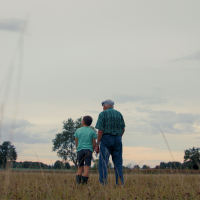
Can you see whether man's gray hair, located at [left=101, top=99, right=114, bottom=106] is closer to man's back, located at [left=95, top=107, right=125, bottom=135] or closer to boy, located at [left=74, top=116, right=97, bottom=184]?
man's back, located at [left=95, top=107, right=125, bottom=135]

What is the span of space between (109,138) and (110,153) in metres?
0.40

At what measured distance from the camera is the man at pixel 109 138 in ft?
17.2

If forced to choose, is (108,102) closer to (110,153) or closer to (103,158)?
(110,153)

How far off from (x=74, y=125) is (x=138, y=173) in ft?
150

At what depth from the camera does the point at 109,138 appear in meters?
5.30

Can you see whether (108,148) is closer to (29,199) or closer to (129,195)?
(129,195)

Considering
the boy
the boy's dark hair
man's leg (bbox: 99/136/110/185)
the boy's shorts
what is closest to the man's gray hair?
the boy's dark hair

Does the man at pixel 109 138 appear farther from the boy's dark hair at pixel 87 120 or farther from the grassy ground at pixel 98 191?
the boy's dark hair at pixel 87 120

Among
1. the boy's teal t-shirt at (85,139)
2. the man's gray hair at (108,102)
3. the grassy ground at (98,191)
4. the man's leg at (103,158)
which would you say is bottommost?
the grassy ground at (98,191)

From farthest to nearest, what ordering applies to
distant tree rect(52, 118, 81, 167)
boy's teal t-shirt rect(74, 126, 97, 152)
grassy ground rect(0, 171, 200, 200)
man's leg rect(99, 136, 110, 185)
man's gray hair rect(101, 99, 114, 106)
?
1. distant tree rect(52, 118, 81, 167)
2. man's gray hair rect(101, 99, 114, 106)
3. boy's teal t-shirt rect(74, 126, 97, 152)
4. man's leg rect(99, 136, 110, 185)
5. grassy ground rect(0, 171, 200, 200)

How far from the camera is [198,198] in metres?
3.39

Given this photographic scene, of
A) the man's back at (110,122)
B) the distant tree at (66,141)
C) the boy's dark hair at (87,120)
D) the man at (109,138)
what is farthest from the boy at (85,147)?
the distant tree at (66,141)

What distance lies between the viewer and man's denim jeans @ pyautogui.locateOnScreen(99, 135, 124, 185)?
17.0ft

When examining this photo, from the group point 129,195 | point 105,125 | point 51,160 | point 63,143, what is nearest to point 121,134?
point 105,125
